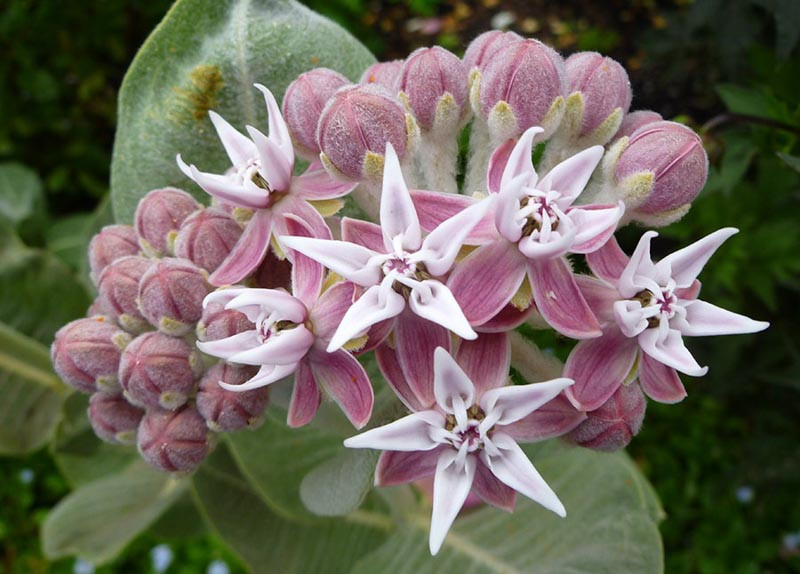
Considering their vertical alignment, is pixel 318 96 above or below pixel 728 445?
above

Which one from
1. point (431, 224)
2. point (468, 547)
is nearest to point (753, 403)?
point (468, 547)

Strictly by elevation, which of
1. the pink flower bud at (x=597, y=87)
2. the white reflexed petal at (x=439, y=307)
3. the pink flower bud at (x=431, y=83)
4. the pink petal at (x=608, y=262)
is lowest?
the pink petal at (x=608, y=262)

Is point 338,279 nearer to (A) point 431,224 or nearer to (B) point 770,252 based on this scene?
(A) point 431,224

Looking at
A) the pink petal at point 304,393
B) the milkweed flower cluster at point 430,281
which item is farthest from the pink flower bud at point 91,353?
the pink petal at point 304,393

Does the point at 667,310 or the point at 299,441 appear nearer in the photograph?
the point at 667,310

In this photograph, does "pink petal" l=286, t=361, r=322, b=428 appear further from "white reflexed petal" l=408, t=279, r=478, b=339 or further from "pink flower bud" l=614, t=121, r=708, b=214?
"pink flower bud" l=614, t=121, r=708, b=214

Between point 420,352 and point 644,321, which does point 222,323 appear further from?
point 644,321

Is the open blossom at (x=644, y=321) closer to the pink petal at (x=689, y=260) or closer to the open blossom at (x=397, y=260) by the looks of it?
the pink petal at (x=689, y=260)
